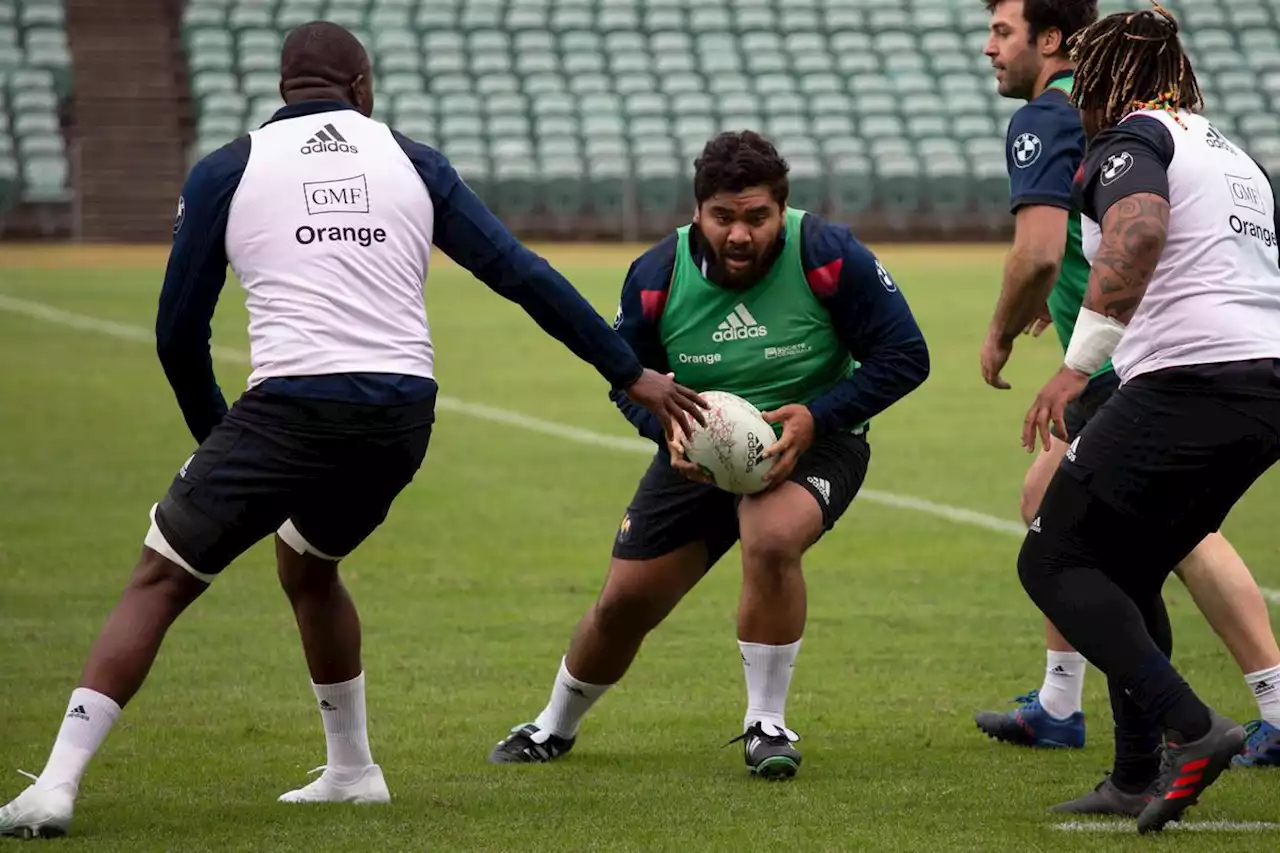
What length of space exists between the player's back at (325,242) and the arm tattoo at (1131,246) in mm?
1769

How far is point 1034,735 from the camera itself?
6.44 metres

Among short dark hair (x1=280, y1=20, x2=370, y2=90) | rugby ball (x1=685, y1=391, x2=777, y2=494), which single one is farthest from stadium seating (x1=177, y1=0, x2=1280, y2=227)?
short dark hair (x1=280, y1=20, x2=370, y2=90)

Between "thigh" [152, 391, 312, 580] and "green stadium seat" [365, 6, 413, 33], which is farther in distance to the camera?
"green stadium seat" [365, 6, 413, 33]

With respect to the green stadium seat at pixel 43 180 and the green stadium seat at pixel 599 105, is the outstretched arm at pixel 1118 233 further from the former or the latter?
the green stadium seat at pixel 599 105

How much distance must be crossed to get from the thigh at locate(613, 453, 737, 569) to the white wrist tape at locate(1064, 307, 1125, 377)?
1372 millimetres

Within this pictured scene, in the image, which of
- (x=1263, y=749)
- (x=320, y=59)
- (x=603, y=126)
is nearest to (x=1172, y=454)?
(x=1263, y=749)

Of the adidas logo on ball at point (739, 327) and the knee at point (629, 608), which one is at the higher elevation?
the adidas logo on ball at point (739, 327)

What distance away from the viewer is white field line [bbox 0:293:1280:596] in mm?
11320

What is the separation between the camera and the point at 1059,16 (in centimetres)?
659

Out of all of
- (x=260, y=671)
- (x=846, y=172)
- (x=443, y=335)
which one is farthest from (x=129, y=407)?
(x=846, y=172)

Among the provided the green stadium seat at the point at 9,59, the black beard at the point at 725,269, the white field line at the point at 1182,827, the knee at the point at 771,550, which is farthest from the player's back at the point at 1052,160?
the green stadium seat at the point at 9,59

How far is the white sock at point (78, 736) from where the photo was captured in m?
5.06

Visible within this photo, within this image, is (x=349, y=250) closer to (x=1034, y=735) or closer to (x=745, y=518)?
(x=745, y=518)

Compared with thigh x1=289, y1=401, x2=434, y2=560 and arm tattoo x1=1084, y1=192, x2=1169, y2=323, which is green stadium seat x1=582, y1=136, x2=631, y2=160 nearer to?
thigh x1=289, y1=401, x2=434, y2=560
